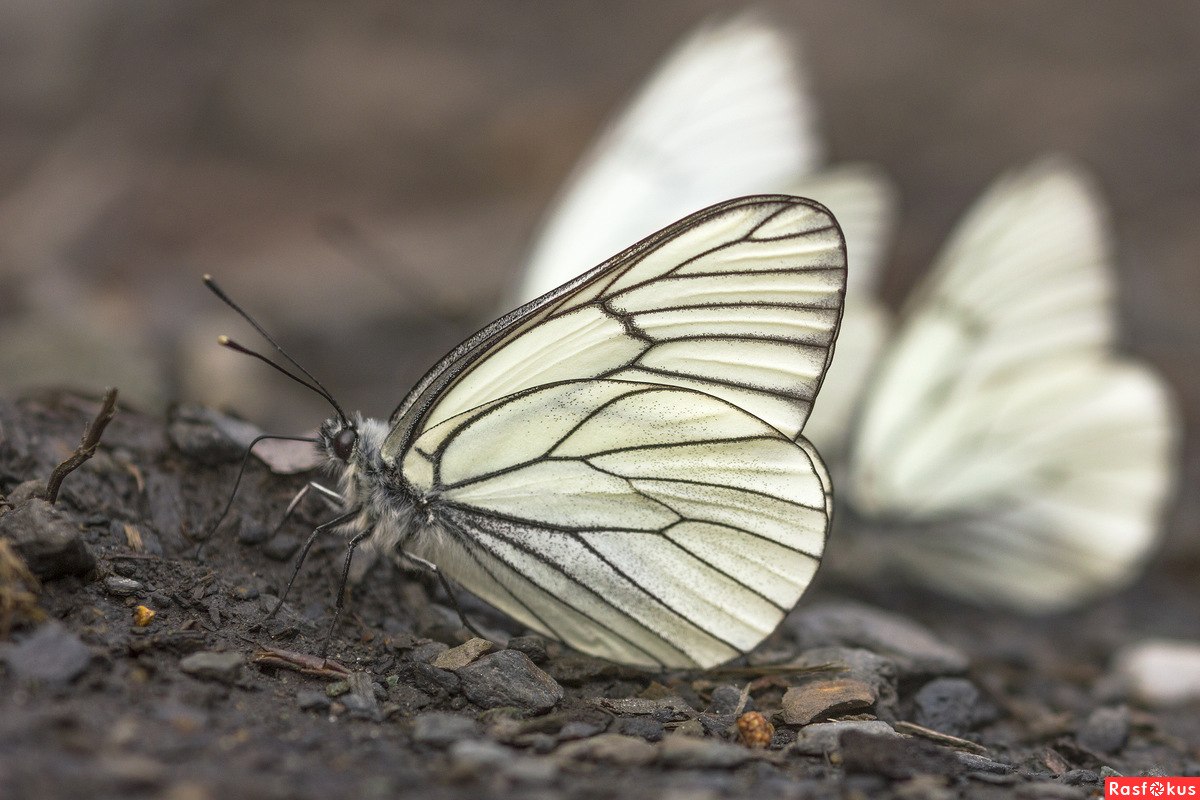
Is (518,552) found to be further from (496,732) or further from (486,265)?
(486,265)

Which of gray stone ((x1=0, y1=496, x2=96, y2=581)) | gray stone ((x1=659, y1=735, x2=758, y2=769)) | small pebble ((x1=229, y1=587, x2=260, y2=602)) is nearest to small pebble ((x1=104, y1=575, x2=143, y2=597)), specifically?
gray stone ((x1=0, y1=496, x2=96, y2=581))

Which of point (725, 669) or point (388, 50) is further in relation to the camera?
point (388, 50)

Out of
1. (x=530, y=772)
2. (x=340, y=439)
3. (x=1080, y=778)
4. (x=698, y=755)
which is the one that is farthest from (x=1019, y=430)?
(x=530, y=772)

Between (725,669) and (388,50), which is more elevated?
(388,50)

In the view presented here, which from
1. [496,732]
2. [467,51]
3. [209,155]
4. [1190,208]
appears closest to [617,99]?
[467,51]

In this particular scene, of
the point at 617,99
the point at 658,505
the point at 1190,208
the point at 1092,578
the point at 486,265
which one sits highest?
the point at 1190,208

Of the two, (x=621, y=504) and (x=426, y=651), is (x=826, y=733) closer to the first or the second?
(x=621, y=504)
